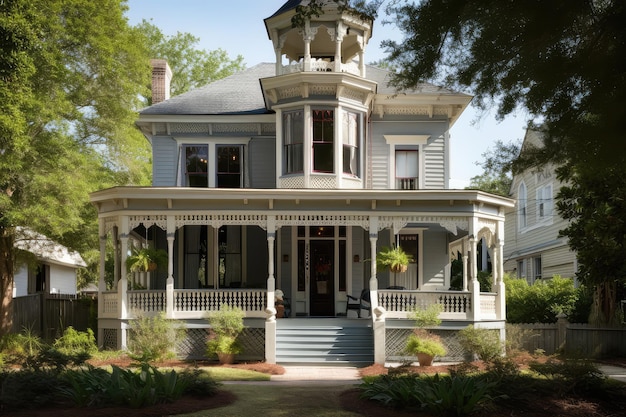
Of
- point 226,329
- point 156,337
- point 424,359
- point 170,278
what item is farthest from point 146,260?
point 424,359

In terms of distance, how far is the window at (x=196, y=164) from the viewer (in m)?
26.0

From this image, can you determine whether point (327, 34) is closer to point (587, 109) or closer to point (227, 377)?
point (227, 377)

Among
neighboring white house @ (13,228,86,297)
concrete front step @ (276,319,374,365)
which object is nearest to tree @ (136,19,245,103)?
neighboring white house @ (13,228,86,297)

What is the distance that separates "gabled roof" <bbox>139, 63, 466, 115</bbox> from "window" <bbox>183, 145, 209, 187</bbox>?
124 cm

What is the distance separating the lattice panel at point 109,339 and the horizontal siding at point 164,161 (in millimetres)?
5785

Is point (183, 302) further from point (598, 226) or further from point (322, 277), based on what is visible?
point (598, 226)

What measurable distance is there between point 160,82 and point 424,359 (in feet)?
52.1

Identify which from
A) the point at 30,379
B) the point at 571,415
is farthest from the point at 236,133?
the point at 571,415

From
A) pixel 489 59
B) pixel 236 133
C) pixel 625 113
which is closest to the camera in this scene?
pixel 625 113

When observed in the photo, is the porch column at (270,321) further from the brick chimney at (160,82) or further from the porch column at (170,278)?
the brick chimney at (160,82)

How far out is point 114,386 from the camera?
38.2 ft

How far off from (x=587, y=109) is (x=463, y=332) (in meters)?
10.9

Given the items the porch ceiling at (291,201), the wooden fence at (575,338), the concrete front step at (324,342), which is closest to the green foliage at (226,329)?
the concrete front step at (324,342)

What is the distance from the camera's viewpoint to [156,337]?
67.3 feet
